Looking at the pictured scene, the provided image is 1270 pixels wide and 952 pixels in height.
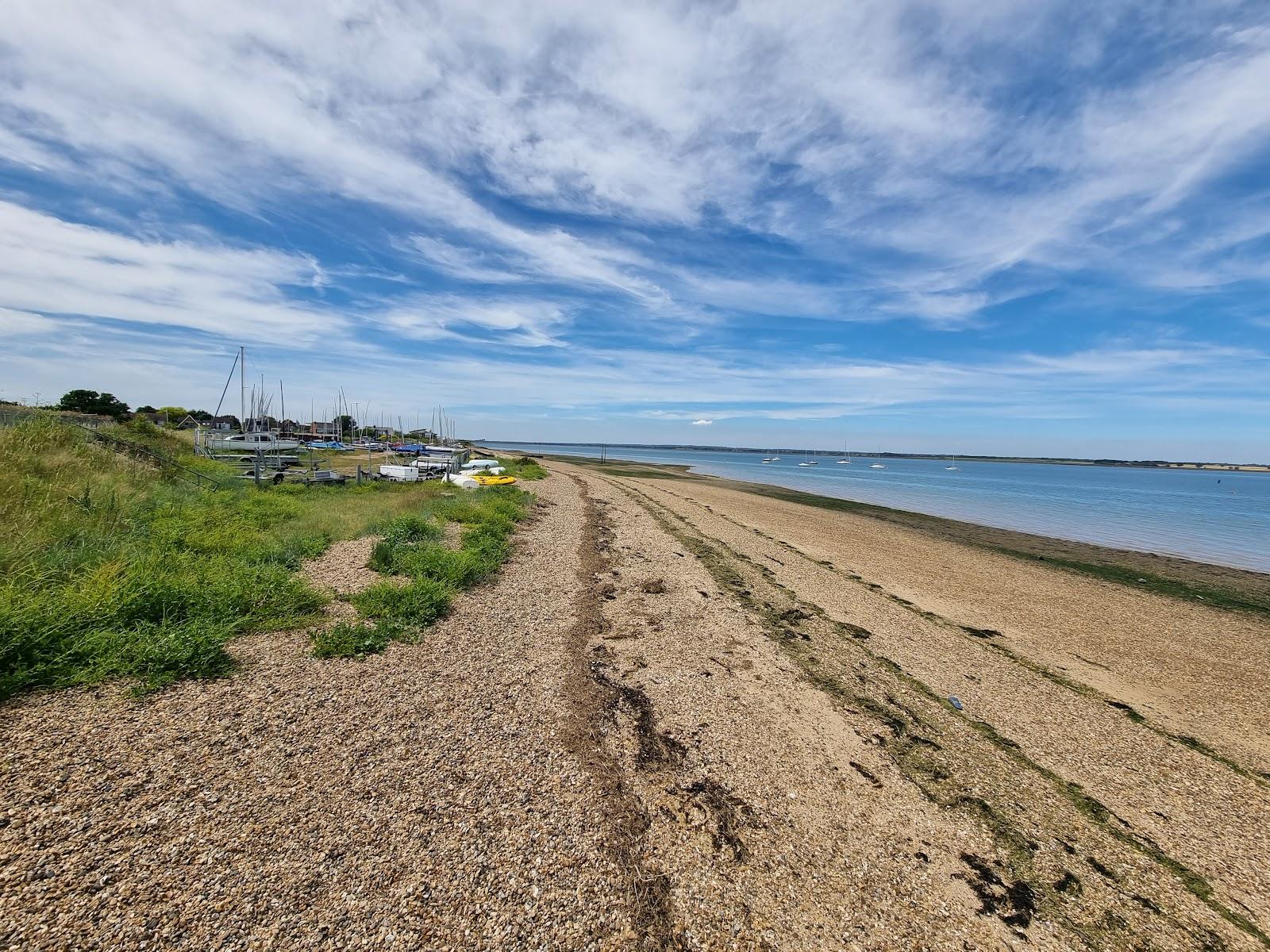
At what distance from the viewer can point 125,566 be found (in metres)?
7.79

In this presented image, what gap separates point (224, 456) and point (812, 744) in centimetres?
4369

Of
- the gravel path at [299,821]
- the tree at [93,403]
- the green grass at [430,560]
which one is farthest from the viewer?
the tree at [93,403]

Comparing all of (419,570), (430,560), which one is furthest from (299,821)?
(430,560)

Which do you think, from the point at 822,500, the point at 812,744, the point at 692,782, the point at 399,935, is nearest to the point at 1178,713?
the point at 812,744

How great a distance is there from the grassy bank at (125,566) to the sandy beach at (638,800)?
2.07ft

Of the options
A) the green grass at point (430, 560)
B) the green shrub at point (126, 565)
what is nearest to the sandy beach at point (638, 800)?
the green shrub at point (126, 565)

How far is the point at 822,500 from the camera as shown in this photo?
1636 inches

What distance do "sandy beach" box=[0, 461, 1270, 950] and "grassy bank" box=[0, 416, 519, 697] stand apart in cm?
63

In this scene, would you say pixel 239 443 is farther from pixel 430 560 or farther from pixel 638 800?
pixel 638 800

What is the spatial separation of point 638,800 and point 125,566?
859 cm

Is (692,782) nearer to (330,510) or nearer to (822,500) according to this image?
(330,510)

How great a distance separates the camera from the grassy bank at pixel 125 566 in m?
5.84

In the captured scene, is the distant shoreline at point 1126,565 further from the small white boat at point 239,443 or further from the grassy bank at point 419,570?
the small white boat at point 239,443

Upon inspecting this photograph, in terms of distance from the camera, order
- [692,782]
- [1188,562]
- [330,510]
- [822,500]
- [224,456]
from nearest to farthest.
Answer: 1. [692,782]
2. [330,510]
3. [1188,562]
4. [224,456]
5. [822,500]
